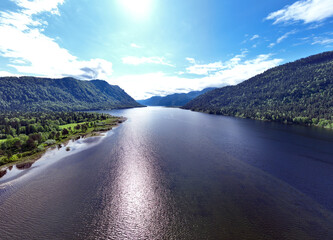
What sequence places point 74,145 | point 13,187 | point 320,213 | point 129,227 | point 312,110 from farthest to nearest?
point 312,110 → point 74,145 → point 13,187 → point 320,213 → point 129,227

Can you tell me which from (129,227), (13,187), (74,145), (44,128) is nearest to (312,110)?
(129,227)

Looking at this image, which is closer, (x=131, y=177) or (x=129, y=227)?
(x=129, y=227)

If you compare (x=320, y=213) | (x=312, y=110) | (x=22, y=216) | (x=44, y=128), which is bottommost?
(x=22, y=216)

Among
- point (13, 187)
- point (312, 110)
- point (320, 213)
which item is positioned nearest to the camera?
point (320, 213)

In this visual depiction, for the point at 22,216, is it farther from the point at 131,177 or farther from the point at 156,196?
the point at 156,196

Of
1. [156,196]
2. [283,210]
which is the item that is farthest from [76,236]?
[283,210]

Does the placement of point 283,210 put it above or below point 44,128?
below
